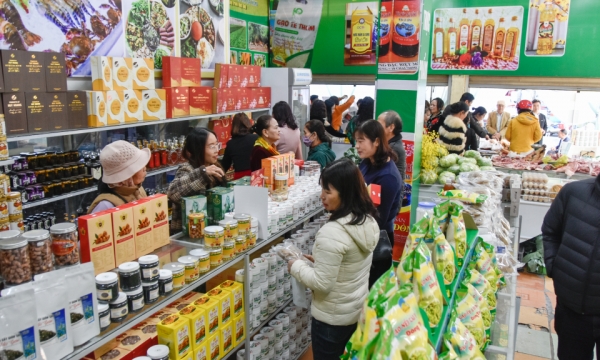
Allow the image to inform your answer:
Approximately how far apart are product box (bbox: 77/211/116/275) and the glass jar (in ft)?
0.63

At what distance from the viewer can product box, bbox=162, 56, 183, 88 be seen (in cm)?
578

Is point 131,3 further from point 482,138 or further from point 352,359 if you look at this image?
point 482,138

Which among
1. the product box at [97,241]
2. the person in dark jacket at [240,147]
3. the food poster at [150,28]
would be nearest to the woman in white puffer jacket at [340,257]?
the product box at [97,241]

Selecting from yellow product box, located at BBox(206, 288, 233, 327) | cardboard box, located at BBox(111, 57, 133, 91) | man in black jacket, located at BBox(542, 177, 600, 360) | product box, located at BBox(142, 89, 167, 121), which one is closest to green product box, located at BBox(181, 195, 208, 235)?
yellow product box, located at BBox(206, 288, 233, 327)

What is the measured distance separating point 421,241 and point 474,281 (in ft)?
1.90

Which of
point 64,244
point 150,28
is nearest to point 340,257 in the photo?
point 64,244

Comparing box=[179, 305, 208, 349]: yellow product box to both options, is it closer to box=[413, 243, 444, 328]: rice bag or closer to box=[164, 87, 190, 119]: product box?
box=[413, 243, 444, 328]: rice bag

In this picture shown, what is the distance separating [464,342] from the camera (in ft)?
5.77

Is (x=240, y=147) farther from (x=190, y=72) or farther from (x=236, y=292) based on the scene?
(x=236, y=292)

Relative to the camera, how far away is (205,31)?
23.6ft

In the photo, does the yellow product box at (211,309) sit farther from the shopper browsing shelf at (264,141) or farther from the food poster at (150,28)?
the food poster at (150,28)

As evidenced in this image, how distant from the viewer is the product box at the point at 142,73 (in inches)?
200

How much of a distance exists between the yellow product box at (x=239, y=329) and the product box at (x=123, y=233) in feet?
2.58

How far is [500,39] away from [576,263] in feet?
23.3
